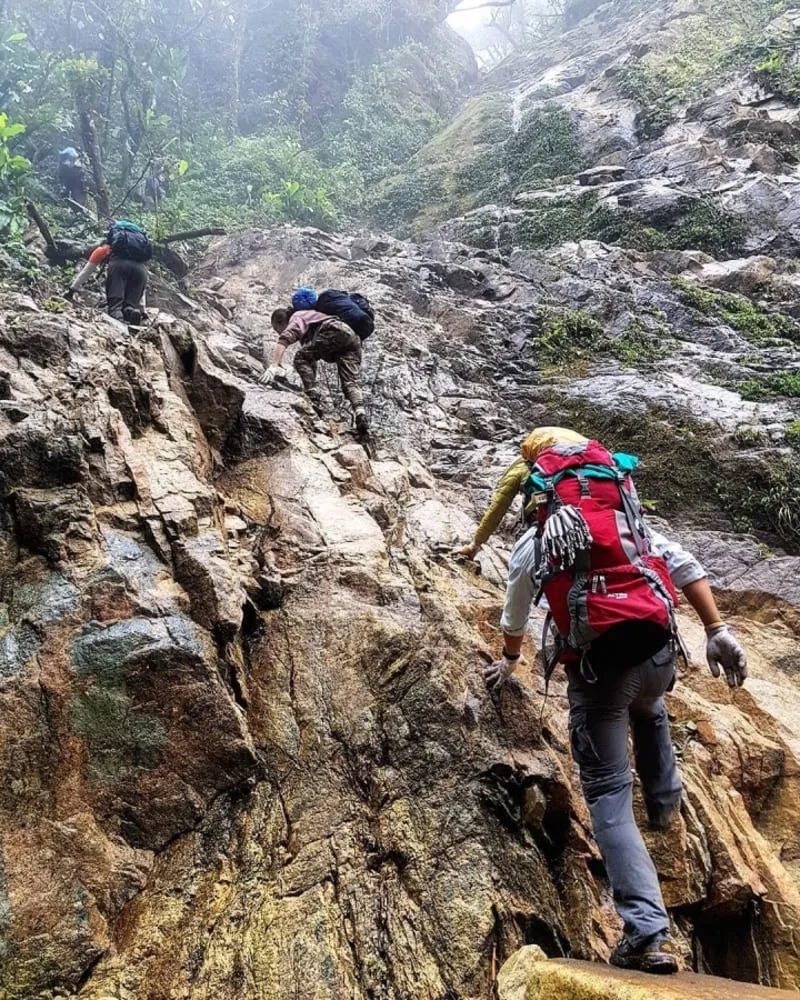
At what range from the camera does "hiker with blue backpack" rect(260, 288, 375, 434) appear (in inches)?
359

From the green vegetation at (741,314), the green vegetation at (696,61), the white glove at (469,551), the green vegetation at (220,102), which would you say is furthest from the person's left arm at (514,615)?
the green vegetation at (696,61)

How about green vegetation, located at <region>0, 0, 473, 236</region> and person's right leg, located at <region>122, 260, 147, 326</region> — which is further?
green vegetation, located at <region>0, 0, 473, 236</region>

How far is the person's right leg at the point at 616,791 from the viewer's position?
304 centimetres

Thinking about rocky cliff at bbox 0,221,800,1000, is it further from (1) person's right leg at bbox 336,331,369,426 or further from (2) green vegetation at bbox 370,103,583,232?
(2) green vegetation at bbox 370,103,583,232

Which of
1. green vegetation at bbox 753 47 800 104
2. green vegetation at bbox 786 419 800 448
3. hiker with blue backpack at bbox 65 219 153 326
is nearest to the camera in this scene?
green vegetation at bbox 786 419 800 448

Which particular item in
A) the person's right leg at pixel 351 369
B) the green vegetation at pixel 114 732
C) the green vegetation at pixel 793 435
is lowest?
the green vegetation at pixel 793 435

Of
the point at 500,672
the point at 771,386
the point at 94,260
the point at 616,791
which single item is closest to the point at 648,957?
the point at 616,791

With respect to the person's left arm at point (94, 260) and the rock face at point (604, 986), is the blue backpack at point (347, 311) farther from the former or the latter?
the rock face at point (604, 986)

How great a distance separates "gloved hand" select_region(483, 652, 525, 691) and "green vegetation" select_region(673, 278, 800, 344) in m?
10.2

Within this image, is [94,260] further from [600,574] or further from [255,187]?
[255,187]

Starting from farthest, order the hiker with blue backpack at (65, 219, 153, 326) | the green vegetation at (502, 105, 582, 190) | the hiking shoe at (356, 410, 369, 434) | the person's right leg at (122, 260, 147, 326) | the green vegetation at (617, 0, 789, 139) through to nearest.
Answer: the green vegetation at (617, 0, 789, 139) → the green vegetation at (502, 105, 582, 190) → the person's right leg at (122, 260, 147, 326) → the hiker with blue backpack at (65, 219, 153, 326) → the hiking shoe at (356, 410, 369, 434)

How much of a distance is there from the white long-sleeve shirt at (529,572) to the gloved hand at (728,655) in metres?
0.34

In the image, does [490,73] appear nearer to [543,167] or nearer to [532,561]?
[543,167]

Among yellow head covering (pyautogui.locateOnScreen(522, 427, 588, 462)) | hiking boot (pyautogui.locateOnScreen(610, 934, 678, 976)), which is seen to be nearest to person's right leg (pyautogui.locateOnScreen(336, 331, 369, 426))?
yellow head covering (pyautogui.locateOnScreen(522, 427, 588, 462))
